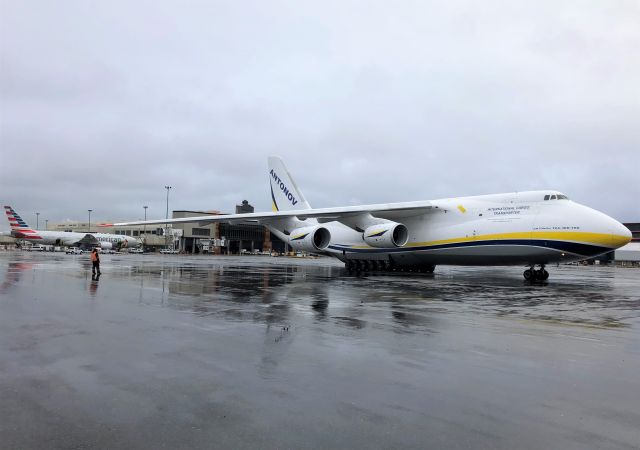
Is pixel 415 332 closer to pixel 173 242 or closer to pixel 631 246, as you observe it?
pixel 631 246

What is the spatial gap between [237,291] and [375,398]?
973cm

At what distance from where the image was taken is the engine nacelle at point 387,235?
22.3m

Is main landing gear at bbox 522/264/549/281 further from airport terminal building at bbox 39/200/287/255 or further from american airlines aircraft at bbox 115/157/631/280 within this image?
airport terminal building at bbox 39/200/287/255

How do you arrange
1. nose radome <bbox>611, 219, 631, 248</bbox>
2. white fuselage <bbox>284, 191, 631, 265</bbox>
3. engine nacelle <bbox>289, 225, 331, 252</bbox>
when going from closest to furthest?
nose radome <bbox>611, 219, 631, 248</bbox> → white fuselage <bbox>284, 191, 631, 265</bbox> → engine nacelle <bbox>289, 225, 331, 252</bbox>

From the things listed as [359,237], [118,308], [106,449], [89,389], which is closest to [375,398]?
[106,449]

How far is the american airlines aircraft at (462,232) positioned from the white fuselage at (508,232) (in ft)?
0.11

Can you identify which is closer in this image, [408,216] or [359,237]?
[408,216]

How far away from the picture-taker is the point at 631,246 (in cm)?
7144

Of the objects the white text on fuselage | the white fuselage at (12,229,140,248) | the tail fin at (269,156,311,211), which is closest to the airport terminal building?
the white fuselage at (12,229,140,248)

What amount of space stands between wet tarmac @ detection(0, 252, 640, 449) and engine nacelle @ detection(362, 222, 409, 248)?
12.6m

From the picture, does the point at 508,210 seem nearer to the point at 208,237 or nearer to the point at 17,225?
the point at 17,225

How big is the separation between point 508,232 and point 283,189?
16.2 m

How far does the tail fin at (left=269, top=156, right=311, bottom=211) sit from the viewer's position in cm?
3125

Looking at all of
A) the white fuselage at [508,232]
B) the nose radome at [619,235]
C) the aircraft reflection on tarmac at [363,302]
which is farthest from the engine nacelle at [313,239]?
the nose radome at [619,235]
